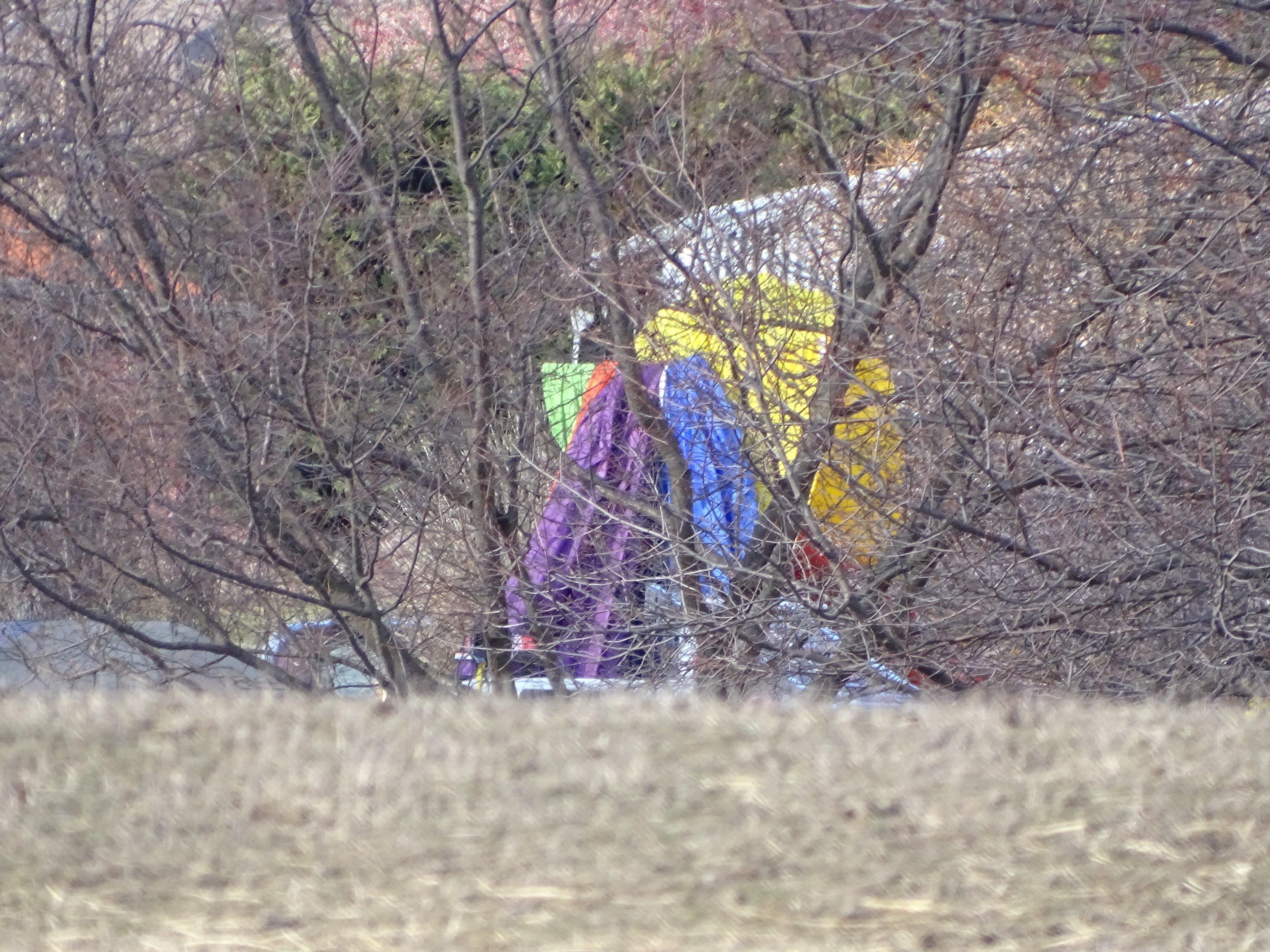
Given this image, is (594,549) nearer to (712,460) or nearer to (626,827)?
(712,460)

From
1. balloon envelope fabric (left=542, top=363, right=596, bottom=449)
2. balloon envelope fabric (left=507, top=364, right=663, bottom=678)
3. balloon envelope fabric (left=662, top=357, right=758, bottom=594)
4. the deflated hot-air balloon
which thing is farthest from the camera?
balloon envelope fabric (left=542, top=363, right=596, bottom=449)

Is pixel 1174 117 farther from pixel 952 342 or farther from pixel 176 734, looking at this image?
pixel 176 734

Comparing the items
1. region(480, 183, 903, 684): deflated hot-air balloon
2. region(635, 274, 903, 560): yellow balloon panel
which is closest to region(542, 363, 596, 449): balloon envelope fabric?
region(480, 183, 903, 684): deflated hot-air balloon

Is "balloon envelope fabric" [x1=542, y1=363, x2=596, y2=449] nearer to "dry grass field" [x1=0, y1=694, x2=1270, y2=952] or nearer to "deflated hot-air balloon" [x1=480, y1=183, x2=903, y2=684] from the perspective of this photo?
"deflated hot-air balloon" [x1=480, y1=183, x2=903, y2=684]

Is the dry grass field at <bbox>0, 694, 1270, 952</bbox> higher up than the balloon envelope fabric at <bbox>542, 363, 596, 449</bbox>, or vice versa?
the balloon envelope fabric at <bbox>542, 363, 596, 449</bbox>

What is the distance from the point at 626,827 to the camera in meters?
2.15

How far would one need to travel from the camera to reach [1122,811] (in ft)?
7.10

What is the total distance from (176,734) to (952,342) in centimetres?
391

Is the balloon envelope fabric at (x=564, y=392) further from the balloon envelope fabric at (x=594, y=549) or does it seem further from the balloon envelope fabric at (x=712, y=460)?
the balloon envelope fabric at (x=712, y=460)

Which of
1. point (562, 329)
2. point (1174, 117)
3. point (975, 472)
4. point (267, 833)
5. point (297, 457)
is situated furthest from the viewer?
point (562, 329)

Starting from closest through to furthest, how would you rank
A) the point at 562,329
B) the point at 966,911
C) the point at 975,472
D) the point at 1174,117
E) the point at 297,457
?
the point at 966,911 < the point at 1174,117 < the point at 975,472 < the point at 297,457 < the point at 562,329

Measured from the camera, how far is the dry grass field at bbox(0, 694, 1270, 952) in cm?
193

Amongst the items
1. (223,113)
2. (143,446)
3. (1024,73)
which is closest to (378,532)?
(143,446)

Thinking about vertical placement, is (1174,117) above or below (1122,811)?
above
